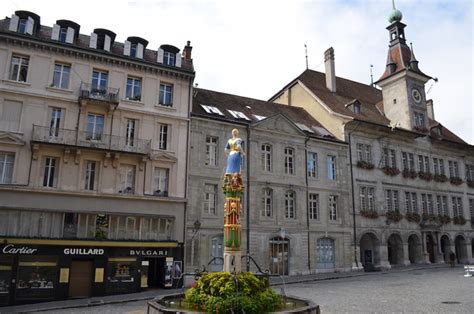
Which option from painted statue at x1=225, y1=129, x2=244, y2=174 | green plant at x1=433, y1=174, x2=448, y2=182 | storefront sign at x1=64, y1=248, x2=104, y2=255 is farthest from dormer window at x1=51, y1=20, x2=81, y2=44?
green plant at x1=433, y1=174, x2=448, y2=182

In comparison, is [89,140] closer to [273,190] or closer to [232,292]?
[273,190]

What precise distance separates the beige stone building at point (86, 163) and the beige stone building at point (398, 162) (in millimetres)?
14828

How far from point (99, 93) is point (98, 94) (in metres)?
0.15

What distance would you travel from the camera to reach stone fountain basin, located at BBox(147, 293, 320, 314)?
427 inches

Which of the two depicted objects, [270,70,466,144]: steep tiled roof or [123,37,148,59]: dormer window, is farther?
[270,70,466,144]: steep tiled roof

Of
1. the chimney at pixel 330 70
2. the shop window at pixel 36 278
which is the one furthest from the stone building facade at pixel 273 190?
the shop window at pixel 36 278

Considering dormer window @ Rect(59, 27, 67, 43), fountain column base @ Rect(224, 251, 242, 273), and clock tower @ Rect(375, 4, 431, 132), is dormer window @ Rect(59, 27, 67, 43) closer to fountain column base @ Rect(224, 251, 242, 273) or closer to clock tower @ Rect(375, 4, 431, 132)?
fountain column base @ Rect(224, 251, 242, 273)

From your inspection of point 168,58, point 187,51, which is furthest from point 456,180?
point 168,58

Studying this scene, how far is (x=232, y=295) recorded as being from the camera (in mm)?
11148

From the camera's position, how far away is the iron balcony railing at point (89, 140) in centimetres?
2195

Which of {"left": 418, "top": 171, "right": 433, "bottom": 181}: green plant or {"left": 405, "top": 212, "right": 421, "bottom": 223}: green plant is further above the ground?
{"left": 418, "top": 171, "right": 433, "bottom": 181}: green plant

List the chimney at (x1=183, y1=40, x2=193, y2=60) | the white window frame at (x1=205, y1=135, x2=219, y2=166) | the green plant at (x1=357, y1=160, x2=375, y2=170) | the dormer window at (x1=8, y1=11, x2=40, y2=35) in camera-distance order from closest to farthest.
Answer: the dormer window at (x1=8, y1=11, x2=40, y2=35) → the white window frame at (x1=205, y1=135, x2=219, y2=166) → the chimney at (x1=183, y1=40, x2=193, y2=60) → the green plant at (x1=357, y1=160, x2=375, y2=170)

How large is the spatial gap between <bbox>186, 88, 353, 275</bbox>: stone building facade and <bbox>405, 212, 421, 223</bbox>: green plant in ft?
22.0

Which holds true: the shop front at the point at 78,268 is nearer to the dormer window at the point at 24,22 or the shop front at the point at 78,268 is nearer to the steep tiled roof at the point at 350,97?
the dormer window at the point at 24,22
